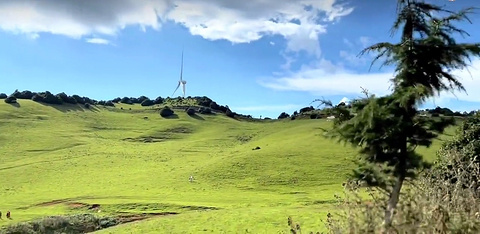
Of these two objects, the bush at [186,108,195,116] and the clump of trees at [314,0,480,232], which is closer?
the clump of trees at [314,0,480,232]

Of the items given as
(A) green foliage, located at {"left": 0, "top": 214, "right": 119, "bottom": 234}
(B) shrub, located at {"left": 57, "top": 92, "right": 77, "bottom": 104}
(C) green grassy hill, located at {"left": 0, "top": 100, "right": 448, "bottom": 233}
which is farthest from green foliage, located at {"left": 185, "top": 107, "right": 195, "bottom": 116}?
(A) green foliage, located at {"left": 0, "top": 214, "right": 119, "bottom": 234}

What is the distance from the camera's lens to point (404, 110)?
1481 cm

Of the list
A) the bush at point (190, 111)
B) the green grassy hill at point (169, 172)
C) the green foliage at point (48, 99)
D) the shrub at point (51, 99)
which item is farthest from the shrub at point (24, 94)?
the bush at point (190, 111)

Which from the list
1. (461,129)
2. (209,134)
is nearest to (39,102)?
(209,134)

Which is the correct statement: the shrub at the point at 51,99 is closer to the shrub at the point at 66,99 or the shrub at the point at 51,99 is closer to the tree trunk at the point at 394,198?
the shrub at the point at 66,99

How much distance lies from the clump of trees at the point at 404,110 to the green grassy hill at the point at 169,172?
1.80m

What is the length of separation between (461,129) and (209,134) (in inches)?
3621

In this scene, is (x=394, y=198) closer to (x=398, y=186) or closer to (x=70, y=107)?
(x=398, y=186)

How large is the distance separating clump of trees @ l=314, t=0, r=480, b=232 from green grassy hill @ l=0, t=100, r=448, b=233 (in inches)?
70.9

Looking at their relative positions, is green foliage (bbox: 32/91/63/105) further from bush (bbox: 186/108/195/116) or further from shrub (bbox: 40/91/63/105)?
bush (bbox: 186/108/195/116)

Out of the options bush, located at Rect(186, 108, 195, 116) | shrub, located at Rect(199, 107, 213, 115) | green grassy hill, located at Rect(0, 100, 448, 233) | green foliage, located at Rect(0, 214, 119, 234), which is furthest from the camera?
shrub, located at Rect(199, 107, 213, 115)

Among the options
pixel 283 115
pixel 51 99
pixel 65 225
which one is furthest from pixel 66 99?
pixel 65 225

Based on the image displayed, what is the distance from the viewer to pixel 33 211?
4834 centimetres

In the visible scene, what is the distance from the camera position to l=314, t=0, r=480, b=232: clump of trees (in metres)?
14.7
